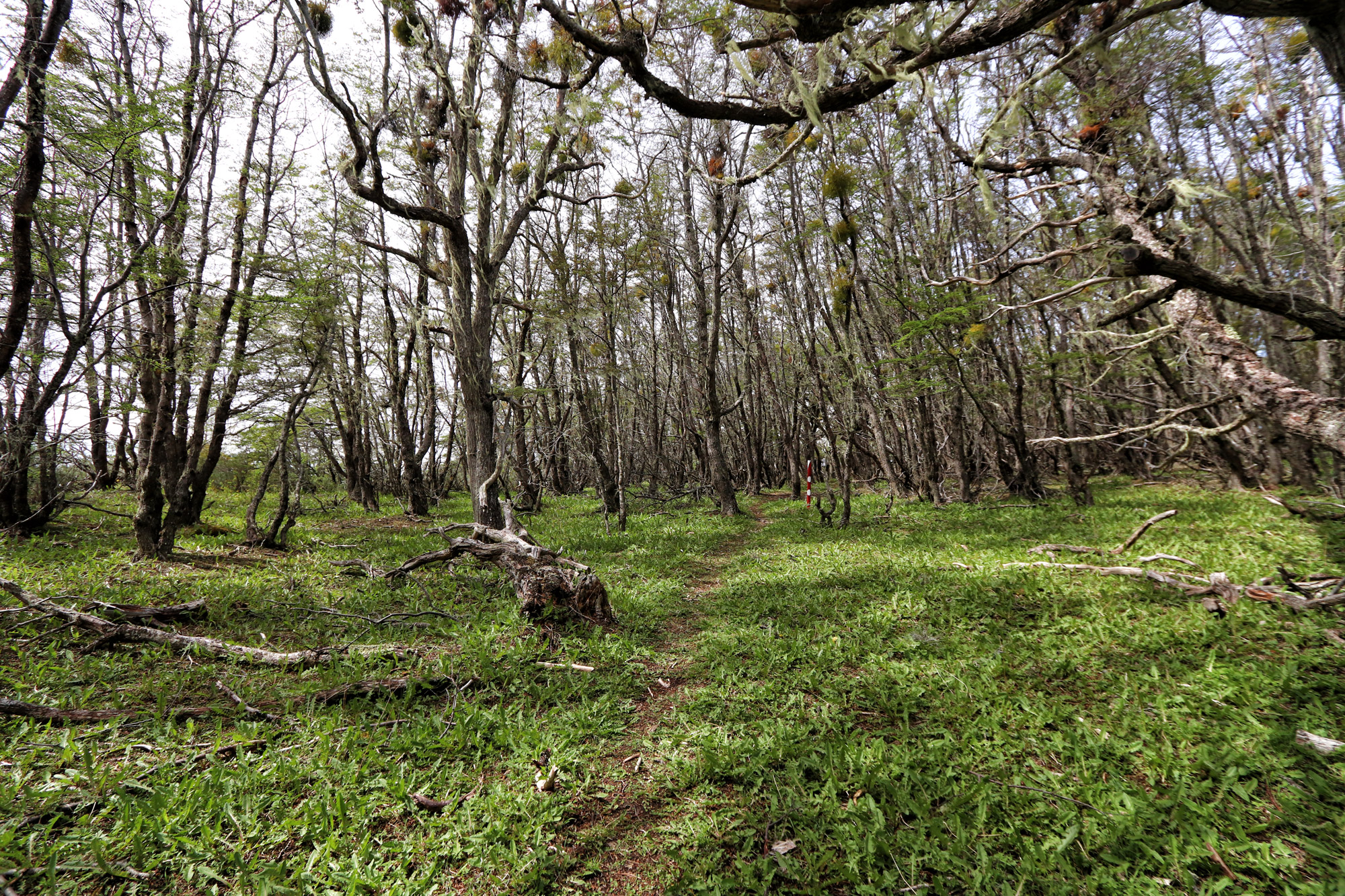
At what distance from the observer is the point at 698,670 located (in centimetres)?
415

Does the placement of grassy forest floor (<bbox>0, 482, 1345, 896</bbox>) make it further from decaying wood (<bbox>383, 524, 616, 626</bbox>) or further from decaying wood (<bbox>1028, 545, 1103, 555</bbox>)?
decaying wood (<bbox>1028, 545, 1103, 555</bbox>)

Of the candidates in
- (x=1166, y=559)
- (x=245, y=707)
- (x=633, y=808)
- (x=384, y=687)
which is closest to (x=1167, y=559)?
(x=1166, y=559)

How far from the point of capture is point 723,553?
8.73m

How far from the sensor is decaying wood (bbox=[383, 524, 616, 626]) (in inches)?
195

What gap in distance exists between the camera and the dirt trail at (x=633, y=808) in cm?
217

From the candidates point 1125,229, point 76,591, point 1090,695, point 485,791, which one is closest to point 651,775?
point 485,791

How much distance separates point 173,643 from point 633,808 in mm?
4062

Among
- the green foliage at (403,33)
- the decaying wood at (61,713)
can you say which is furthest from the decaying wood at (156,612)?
the green foliage at (403,33)

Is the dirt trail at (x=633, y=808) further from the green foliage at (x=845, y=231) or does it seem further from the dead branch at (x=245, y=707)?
the green foliage at (x=845, y=231)

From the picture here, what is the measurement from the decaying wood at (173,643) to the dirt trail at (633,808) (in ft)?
7.49

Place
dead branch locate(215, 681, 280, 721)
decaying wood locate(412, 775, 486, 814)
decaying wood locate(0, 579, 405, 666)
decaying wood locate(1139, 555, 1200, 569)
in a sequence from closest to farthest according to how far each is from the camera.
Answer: decaying wood locate(412, 775, 486, 814) < dead branch locate(215, 681, 280, 721) < decaying wood locate(0, 579, 405, 666) < decaying wood locate(1139, 555, 1200, 569)

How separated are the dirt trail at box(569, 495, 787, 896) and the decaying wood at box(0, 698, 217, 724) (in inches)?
107

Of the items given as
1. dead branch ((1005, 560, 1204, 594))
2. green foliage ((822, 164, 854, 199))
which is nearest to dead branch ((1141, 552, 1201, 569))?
dead branch ((1005, 560, 1204, 594))

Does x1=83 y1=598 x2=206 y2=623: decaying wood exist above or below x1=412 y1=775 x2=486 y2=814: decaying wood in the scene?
above
